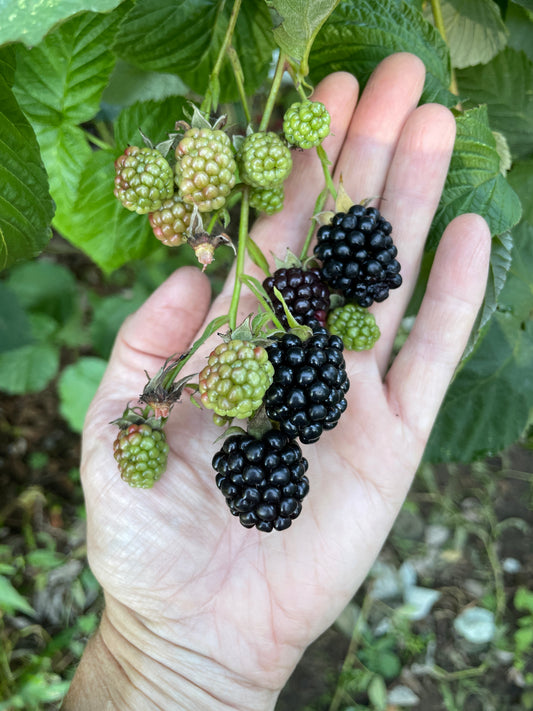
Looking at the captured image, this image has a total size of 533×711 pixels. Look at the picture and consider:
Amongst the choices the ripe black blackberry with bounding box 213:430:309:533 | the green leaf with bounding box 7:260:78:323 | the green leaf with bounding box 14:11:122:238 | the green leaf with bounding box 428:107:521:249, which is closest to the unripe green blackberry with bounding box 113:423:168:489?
the ripe black blackberry with bounding box 213:430:309:533

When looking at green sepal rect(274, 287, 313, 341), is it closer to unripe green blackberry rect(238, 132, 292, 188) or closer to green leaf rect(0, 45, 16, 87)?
unripe green blackberry rect(238, 132, 292, 188)

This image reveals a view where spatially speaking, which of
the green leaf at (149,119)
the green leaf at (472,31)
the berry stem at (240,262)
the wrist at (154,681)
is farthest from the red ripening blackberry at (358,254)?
the wrist at (154,681)

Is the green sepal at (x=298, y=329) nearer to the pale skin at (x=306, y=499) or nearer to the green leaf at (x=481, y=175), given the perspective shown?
the pale skin at (x=306, y=499)

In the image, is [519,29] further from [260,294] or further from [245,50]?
[260,294]

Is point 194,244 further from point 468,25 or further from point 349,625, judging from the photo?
point 349,625

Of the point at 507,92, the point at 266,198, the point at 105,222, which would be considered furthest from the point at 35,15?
the point at 507,92

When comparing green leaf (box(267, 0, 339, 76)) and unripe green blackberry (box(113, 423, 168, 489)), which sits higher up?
green leaf (box(267, 0, 339, 76))
